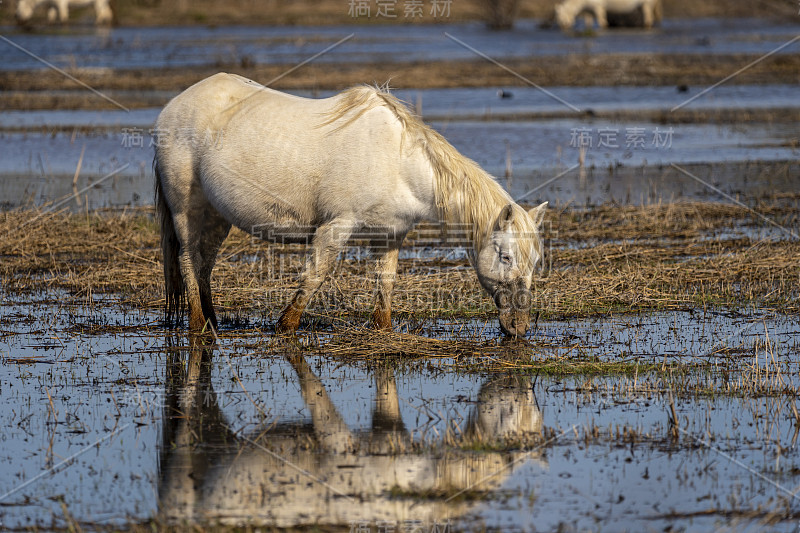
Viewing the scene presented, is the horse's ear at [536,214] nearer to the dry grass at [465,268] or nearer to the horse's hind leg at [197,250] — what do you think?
the dry grass at [465,268]

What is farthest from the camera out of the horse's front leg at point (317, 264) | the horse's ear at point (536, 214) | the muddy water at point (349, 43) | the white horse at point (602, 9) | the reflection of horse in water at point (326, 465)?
the white horse at point (602, 9)

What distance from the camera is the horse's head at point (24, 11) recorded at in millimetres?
39031

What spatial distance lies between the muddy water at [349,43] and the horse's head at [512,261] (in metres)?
20.5

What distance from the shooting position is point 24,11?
39.1m

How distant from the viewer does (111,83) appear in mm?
24047

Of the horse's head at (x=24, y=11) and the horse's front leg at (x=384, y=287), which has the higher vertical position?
the horse's head at (x=24, y=11)

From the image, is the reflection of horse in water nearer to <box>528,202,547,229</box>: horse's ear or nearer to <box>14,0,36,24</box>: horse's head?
<box>528,202,547,229</box>: horse's ear

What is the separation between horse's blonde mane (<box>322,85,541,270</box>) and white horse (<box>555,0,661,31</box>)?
35.0 metres

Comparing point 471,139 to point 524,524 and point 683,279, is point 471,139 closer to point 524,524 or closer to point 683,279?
point 683,279

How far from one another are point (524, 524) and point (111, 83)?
72.0 feet

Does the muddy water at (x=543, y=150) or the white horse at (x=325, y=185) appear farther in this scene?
the muddy water at (x=543, y=150)

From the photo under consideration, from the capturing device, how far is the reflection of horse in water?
4277 mm

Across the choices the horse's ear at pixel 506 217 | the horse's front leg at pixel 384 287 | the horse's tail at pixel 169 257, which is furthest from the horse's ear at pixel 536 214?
the horse's tail at pixel 169 257

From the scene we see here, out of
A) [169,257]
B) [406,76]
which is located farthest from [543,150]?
[169,257]
